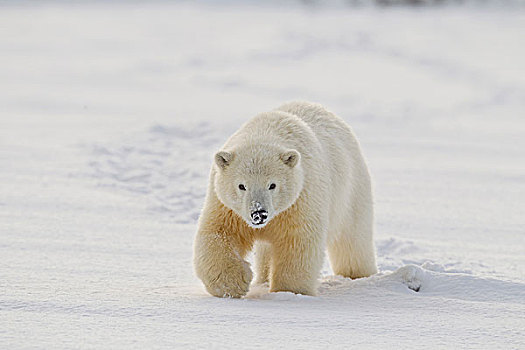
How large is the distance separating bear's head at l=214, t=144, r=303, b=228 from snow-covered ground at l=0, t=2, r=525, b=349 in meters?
0.53

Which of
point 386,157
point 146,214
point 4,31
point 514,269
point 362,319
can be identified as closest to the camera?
point 362,319

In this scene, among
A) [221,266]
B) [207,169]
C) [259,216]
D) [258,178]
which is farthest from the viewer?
[207,169]

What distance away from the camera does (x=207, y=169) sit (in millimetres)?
7566

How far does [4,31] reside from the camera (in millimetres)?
18453

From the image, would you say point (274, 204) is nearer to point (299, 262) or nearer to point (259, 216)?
point (259, 216)

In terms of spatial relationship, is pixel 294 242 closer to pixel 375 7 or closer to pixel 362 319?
pixel 362 319

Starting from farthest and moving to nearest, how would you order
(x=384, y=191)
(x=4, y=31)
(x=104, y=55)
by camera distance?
(x=4, y=31) < (x=104, y=55) < (x=384, y=191)

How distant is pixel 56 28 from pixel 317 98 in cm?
984

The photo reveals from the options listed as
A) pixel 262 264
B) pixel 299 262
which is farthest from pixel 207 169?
pixel 299 262

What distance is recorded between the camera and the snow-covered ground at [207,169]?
3242mm

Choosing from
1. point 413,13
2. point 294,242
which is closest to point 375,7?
point 413,13

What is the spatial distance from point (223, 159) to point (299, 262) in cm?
73

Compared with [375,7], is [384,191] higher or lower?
lower

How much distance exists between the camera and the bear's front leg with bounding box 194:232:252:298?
4.00 meters
